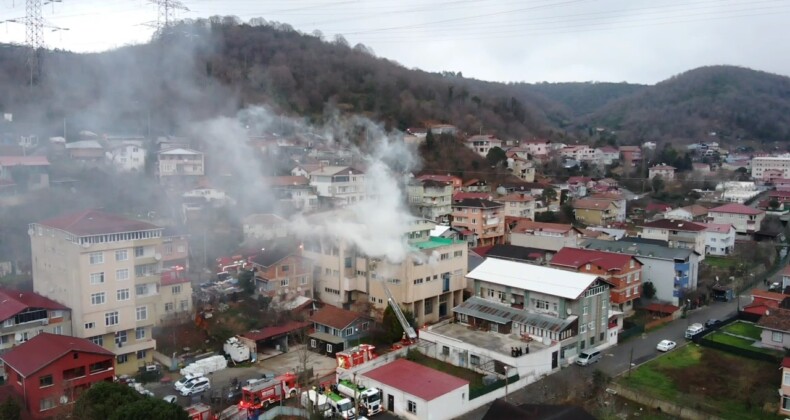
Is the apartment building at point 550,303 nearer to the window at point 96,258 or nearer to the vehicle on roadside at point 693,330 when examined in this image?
the vehicle on roadside at point 693,330

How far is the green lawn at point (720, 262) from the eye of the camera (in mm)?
17969

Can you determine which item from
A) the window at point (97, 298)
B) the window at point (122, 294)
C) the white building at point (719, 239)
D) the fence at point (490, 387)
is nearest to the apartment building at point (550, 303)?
the fence at point (490, 387)

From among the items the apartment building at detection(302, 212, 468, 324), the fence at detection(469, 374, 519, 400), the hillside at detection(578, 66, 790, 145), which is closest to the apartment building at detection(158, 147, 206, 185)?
the apartment building at detection(302, 212, 468, 324)

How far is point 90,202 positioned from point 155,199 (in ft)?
5.81

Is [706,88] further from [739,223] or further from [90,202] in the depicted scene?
[90,202]

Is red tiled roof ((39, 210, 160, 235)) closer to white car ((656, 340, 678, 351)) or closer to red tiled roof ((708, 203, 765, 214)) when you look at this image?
white car ((656, 340, 678, 351))

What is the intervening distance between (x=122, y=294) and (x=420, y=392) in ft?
18.1

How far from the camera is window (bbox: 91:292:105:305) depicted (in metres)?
10.2

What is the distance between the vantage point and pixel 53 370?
865cm

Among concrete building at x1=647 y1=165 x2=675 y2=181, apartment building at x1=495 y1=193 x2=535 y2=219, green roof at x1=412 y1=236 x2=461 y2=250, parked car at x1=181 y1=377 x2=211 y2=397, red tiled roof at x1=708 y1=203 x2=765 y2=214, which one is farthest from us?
concrete building at x1=647 y1=165 x2=675 y2=181

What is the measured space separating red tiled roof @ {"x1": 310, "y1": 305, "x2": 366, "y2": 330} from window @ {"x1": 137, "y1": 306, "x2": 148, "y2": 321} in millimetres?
3030

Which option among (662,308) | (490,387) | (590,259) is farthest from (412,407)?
(662,308)

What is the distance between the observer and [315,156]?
2481 cm

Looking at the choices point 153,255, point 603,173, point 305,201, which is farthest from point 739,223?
point 153,255
